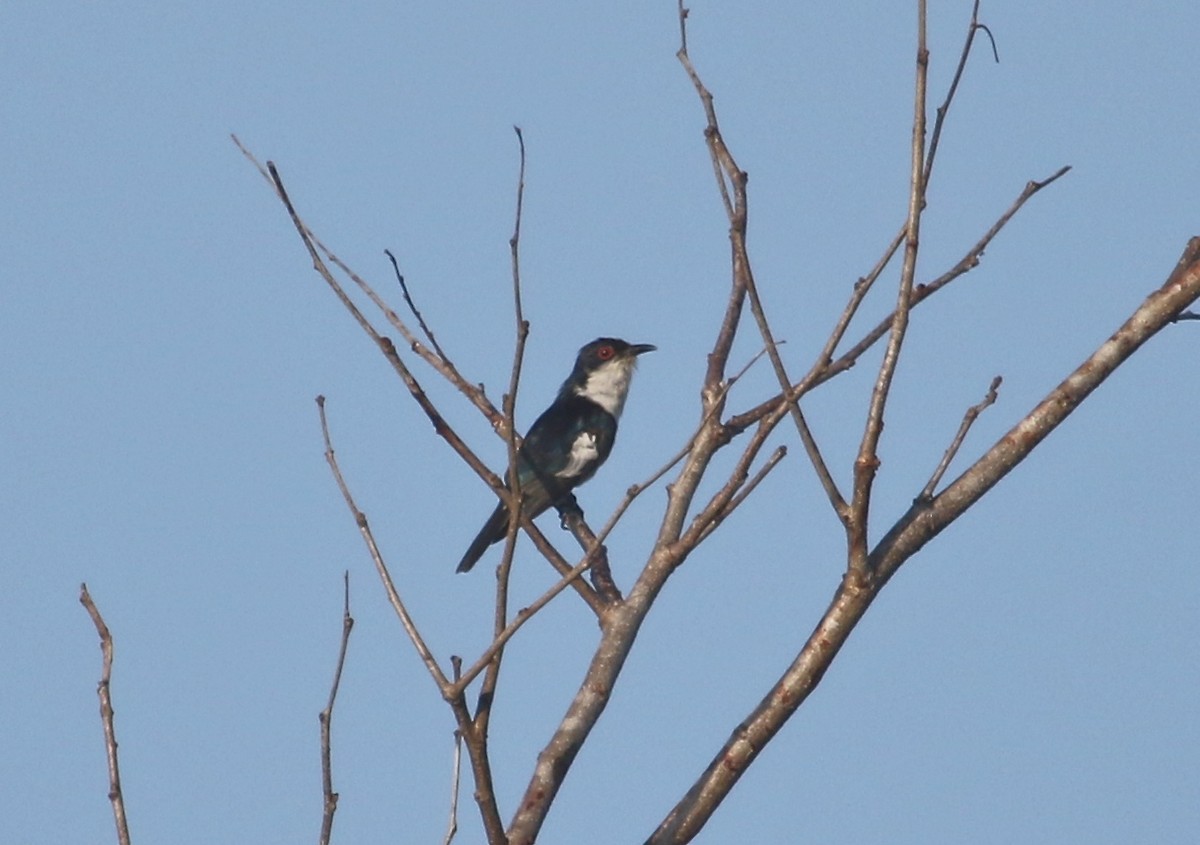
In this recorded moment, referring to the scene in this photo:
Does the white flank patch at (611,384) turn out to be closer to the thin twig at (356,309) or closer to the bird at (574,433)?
the bird at (574,433)

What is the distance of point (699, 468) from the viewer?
4426mm

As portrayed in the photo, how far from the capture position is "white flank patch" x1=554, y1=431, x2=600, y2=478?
10.8m

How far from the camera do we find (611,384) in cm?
1221

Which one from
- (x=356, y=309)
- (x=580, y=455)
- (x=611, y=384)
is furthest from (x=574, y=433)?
(x=356, y=309)

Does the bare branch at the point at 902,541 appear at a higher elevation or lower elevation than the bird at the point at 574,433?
lower

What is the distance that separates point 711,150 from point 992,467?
125cm

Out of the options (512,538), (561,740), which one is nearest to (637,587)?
(561,740)

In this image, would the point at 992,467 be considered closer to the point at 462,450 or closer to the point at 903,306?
the point at 903,306

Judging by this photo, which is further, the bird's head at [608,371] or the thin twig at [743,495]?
the bird's head at [608,371]

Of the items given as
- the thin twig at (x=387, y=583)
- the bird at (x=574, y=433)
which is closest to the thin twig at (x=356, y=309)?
the thin twig at (x=387, y=583)

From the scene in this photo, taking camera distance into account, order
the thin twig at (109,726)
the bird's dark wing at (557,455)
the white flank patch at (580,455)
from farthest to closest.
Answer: the white flank patch at (580,455)
the bird's dark wing at (557,455)
the thin twig at (109,726)

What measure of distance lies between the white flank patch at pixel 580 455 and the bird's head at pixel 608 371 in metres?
0.89

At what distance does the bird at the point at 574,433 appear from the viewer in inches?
405

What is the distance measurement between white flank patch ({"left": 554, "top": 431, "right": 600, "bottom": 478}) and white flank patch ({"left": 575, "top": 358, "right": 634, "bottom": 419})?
2.80 ft
